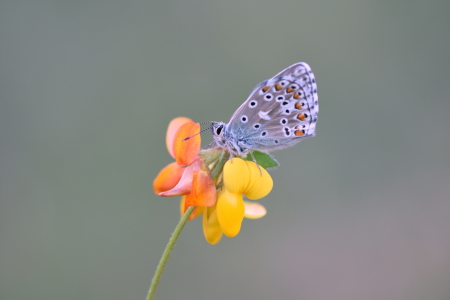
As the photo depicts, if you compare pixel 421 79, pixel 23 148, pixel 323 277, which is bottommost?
pixel 323 277

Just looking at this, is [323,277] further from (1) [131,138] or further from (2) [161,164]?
(1) [131,138]

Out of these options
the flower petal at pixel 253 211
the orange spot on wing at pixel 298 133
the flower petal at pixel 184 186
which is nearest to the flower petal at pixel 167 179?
the flower petal at pixel 184 186

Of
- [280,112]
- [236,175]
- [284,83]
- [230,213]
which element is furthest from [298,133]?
[230,213]

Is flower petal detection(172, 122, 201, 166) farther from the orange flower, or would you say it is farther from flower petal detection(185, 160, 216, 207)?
flower petal detection(185, 160, 216, 207)

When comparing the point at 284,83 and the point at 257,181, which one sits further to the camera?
the point at 284,83

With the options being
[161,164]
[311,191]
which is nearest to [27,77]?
[161,164]

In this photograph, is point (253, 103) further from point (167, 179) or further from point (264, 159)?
point (167, 179)

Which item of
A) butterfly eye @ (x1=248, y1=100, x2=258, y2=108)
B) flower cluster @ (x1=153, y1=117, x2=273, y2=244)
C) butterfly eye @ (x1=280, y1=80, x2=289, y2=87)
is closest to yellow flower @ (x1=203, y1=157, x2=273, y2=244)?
flower cluster @ (x1=153, y1=117, x2=273, y2=244)
